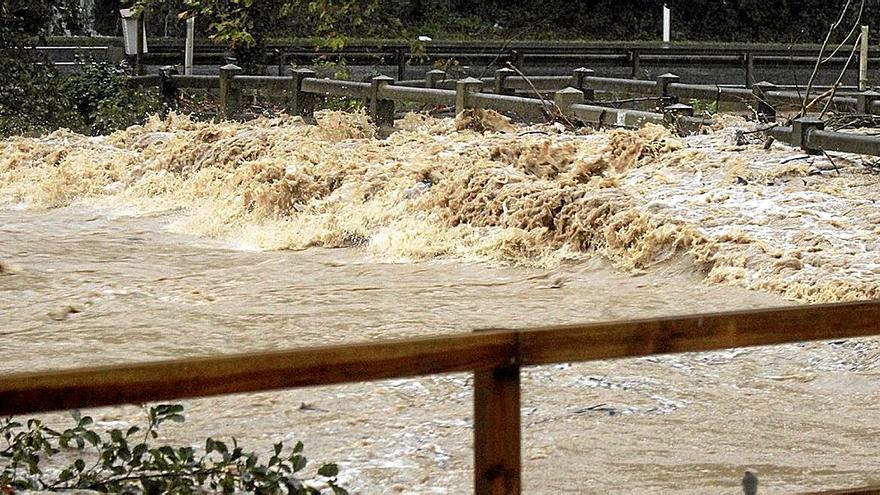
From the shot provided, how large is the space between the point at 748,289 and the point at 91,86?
15.3m

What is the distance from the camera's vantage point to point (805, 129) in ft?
42.6

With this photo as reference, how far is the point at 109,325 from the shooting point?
1052 cm

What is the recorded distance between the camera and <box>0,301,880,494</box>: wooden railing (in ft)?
9.96

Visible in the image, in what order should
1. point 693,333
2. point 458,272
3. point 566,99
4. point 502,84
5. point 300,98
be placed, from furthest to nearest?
point 300,98 < point 502,84 < point 566,99 < point 458,272 < point 693,333

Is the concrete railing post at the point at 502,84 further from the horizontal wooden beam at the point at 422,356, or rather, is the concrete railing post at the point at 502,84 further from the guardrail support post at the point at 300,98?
the horizontal wooden beam at the point at 422,356

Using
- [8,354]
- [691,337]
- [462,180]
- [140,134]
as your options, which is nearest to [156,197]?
[140,134]

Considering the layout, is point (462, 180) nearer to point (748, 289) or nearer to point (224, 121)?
point (748, 289)

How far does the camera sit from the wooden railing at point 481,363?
3.04 m

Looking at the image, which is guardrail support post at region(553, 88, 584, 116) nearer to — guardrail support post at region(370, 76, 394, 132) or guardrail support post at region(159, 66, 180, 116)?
guardrail support post at region(370, 76, 394, 132)

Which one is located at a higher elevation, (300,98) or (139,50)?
(139,50)

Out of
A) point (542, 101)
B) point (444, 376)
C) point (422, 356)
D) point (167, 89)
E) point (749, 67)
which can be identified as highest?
point (422, 356)

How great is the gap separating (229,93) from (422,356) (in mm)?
19416

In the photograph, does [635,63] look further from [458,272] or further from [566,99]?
[458,272]

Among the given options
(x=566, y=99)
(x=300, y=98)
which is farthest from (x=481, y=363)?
(x=300, y=98)
